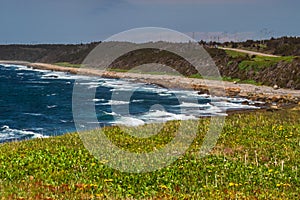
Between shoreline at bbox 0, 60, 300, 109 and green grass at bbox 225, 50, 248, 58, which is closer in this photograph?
shoreline at bbox 0, 60, 300, 109

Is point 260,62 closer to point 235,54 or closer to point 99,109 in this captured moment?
point 235,54

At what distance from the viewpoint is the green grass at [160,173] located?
13133 millimetres

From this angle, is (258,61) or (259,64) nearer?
(259,64)

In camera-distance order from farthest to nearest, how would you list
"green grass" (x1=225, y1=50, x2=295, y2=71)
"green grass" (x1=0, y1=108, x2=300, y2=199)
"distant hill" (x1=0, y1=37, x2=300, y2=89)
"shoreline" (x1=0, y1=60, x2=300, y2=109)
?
"green grass" (x1=225, y1=50, x2=295, y2=71)
"distant hill" (x1=0, y1=37, x2=300, y2=89)
"shoreline" (x1=0, y1=60, x2=300, y2=109)
"green grass" (x1=0, y1=108, x2=300, y2=199)

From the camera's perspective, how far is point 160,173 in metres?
16.3

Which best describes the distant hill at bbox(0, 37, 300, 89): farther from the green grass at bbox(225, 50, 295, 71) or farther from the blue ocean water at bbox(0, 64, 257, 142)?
the blue ocean water at bbox(0, 64, 257, 142)

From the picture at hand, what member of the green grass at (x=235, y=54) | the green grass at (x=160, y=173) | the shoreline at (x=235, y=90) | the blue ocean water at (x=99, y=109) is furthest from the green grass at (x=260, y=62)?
the green grass at (x=160, y=173)

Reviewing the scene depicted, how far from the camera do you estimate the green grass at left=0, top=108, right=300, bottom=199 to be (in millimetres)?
13133

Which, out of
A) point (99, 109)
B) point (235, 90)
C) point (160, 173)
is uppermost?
point (235, 90)

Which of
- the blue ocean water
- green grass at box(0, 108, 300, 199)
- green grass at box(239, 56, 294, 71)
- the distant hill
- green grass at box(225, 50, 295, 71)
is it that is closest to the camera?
green grass at box(0, 108, 300, 199)

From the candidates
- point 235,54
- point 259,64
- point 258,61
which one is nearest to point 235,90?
point 259,64

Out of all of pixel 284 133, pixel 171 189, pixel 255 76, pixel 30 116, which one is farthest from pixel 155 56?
pixel 171 189

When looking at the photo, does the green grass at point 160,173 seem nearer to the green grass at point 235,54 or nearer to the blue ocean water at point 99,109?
the blue ocean water at point 99,109

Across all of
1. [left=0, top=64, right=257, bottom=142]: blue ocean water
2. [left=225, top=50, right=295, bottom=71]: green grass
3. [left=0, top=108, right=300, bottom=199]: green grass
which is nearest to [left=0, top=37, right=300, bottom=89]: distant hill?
[left=225, top=50, right=295, bottom=71]: green grass
